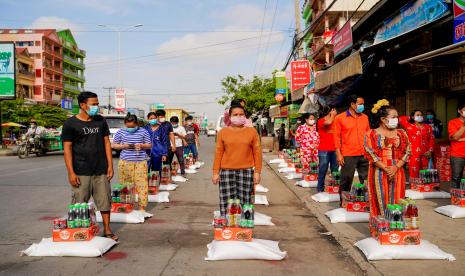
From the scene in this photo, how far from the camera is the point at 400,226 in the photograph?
16.7 ft

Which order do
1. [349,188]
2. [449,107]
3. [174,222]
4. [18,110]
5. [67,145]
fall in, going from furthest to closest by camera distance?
[18,110]
[449,107]
[349,188]
[174,222]
[67,145]

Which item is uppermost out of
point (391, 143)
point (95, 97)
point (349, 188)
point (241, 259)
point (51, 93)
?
point (51, 93)

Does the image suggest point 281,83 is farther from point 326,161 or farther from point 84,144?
point 84,144

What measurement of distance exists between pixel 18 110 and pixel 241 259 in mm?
46597

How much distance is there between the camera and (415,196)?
884 cm

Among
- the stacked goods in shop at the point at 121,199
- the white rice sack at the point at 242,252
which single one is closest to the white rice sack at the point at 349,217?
the white rice sack at the point at 242,252

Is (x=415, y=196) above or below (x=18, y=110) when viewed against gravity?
below

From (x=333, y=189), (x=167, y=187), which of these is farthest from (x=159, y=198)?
(x=333, y=189)

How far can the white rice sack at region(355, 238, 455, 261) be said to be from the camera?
192 inches

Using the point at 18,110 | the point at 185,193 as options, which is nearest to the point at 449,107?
the point at 185,193

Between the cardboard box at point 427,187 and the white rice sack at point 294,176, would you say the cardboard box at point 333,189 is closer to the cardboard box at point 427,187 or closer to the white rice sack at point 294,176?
the cardboard box at point 427,187

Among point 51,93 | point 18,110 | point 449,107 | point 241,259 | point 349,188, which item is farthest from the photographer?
point 51,93

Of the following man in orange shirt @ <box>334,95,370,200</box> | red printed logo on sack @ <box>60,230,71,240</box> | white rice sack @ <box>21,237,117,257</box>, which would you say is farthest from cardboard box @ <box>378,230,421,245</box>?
red printed logo on sack @ <box>60,230,71,240</box>

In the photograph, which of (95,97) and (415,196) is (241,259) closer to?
(95,97)
